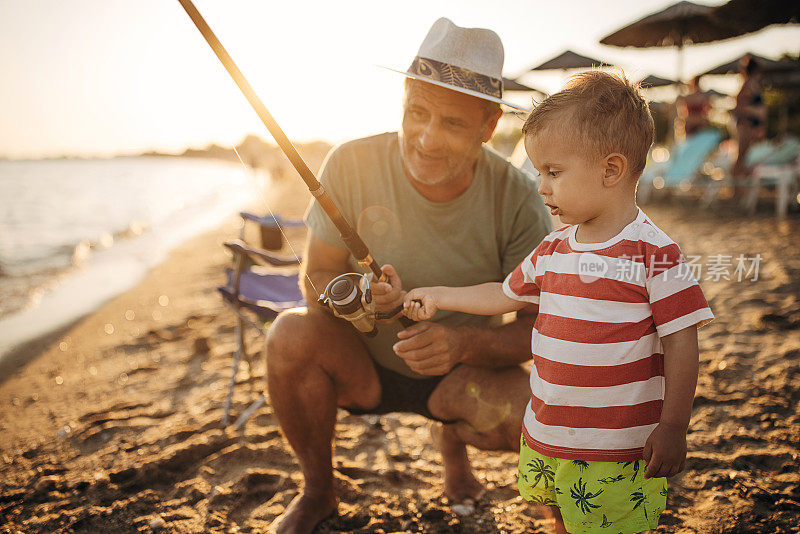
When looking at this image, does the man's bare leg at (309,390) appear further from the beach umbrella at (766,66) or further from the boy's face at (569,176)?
the beach umbrella at (766,66)

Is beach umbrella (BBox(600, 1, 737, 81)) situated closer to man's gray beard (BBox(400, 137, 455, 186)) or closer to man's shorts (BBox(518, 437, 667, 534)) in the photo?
man's gray beard (BBox(400, 137, 455, 186))

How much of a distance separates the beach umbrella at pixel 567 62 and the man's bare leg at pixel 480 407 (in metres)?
8.94

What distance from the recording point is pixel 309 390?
201cm

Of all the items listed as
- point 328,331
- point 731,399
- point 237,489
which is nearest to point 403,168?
point 328,331

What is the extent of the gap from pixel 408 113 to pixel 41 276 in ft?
28.2

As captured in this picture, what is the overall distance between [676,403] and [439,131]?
4.22ft

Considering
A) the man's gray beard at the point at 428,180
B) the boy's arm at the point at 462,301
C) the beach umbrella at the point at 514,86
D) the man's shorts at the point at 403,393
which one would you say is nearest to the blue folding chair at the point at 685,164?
the beach umbrella at the point at 514,86

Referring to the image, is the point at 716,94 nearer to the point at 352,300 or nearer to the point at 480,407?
the point at 480,407

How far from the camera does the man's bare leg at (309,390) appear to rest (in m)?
2.00

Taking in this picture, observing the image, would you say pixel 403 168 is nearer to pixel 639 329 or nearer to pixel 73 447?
pixel 639 329

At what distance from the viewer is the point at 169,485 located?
2316 mm

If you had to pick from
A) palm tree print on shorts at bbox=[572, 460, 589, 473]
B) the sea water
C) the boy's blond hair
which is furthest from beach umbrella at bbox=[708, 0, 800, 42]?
palm tree print on shorts at bbox=[572, 460, 589, 473]

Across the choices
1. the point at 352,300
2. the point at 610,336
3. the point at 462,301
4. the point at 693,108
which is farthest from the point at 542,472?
the point at 693,108

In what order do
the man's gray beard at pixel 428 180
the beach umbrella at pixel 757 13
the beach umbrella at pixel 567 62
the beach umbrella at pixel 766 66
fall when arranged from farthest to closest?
the beach umbrella at pixel 766 66 < the beach umbrella at pixel 567 62 < the beach umbrella at pixel 757 13 < the man's gray beard at pixel 428 180
